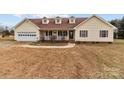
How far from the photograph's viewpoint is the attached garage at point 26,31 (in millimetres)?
5344

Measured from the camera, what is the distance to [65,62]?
515 centimetres

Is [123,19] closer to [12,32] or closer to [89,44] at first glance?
[89,44]

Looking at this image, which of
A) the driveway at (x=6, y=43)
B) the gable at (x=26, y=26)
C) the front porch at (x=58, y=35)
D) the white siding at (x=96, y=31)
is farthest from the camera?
the front porch at (x=58, y=35)

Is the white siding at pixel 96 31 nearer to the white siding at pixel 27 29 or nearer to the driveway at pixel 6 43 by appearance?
the white siding at pixel 27 29

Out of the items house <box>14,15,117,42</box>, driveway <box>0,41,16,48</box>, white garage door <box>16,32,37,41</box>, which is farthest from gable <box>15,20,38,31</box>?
driveway <box>0,41,16,48</box>

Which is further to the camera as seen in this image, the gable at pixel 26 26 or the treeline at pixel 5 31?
the gable at pixel 26 26

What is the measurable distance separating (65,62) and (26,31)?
4.87 ft

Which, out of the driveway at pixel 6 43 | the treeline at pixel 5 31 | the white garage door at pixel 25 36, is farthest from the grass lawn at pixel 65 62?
the treeline at pixel 5 31

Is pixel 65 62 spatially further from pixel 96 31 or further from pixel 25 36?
pixel 96 31

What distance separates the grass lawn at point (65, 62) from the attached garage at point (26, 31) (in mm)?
333

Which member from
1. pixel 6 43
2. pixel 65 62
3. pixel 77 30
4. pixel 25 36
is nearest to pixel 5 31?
pixel 6 43

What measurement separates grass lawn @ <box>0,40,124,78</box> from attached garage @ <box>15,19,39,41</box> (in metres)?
0.33
